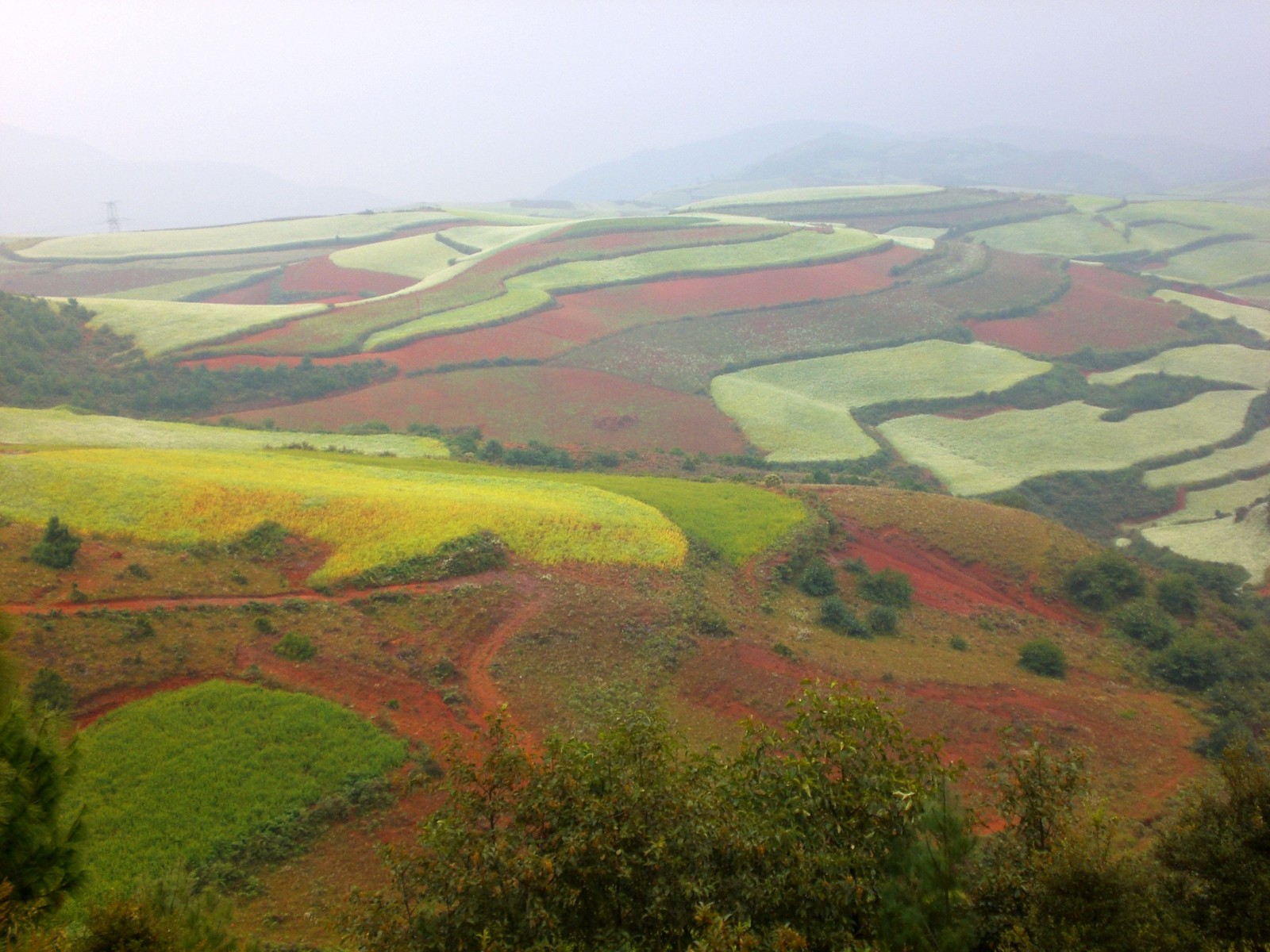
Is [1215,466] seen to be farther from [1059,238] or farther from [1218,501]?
[1059,238]

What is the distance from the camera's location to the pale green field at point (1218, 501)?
170ft

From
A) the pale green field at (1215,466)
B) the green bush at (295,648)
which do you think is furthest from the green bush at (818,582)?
the pale green field at (1215,466)

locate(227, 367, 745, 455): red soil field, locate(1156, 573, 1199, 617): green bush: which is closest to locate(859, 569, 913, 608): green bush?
locate(1156, 573, 1199, 617): green bush

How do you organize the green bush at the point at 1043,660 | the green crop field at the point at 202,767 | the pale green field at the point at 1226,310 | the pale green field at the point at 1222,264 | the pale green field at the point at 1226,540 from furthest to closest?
the pale green field at the point at 1222,264, the pale green field at the point at 1226,310, the pale green field at the point at 1226,540, the green bush at the point at 1043,660, the green crop field at the point at 202,767

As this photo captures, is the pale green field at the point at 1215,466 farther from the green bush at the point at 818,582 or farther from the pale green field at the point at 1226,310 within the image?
the green bush at the point at 818,582

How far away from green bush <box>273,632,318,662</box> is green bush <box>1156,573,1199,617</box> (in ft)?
115

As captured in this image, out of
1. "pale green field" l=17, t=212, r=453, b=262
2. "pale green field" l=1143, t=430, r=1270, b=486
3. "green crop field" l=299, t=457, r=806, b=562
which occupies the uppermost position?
"pale green field" l=17, t=212, r=453, b=262

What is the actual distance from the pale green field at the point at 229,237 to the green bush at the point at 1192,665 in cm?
12636

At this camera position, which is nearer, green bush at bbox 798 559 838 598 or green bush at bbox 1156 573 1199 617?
green bush at bbox 798 559 838 598

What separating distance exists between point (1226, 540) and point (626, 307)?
57346 millimetres

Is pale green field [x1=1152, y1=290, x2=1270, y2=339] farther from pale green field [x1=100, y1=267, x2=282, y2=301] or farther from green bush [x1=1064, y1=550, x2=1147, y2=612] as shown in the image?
pale green field [x1=100, y1=267, x2=282, y2=301]

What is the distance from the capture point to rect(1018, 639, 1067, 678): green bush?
29594 millimetres

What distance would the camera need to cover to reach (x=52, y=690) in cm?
1912

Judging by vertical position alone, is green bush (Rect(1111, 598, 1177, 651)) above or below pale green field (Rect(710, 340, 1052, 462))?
below
